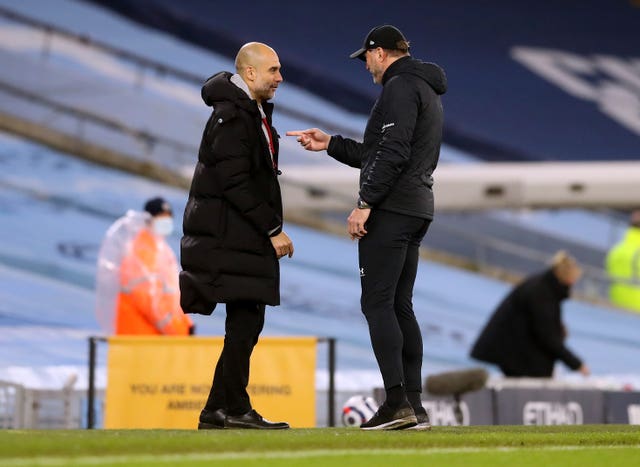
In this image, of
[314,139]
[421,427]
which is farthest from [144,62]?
[421,427]

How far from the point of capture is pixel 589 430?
14.4 ft

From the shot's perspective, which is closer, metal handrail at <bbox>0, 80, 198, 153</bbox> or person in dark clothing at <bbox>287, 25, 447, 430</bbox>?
person in dark clothing at <bbox>287, 25, 447, 430</bbox>

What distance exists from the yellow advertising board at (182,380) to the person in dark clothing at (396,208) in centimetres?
169

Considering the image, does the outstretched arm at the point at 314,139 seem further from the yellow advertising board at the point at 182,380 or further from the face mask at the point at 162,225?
the face mask at the point at 162,225

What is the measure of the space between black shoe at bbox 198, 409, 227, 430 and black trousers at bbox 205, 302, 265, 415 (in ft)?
0.09

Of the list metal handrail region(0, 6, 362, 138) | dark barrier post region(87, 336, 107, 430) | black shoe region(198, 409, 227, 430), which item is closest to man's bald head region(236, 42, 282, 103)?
black shoe region(198, 409, 227, 430)

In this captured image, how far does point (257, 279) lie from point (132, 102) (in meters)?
10.3

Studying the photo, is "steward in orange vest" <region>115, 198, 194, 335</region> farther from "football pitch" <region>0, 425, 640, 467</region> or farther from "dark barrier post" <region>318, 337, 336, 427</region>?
"football pitch" <region>0, 425, 640, 467</region>

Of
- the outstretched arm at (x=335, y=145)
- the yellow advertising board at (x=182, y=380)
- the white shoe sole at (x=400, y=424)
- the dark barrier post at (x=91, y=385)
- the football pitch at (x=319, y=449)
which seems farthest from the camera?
the dark barrier post at (x=91, y=385)

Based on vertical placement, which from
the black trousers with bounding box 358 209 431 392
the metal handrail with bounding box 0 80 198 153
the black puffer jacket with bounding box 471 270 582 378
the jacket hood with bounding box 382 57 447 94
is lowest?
the black trousers with bounding box 358 209 431 392

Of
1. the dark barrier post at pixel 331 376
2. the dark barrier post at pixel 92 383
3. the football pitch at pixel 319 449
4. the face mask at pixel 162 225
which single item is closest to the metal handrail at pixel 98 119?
the face mask at pixel 162 225

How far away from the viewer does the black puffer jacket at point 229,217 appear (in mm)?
3973

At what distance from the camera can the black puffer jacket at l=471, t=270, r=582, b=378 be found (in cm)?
779

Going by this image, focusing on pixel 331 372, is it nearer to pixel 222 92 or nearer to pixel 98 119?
pixel 222 92
